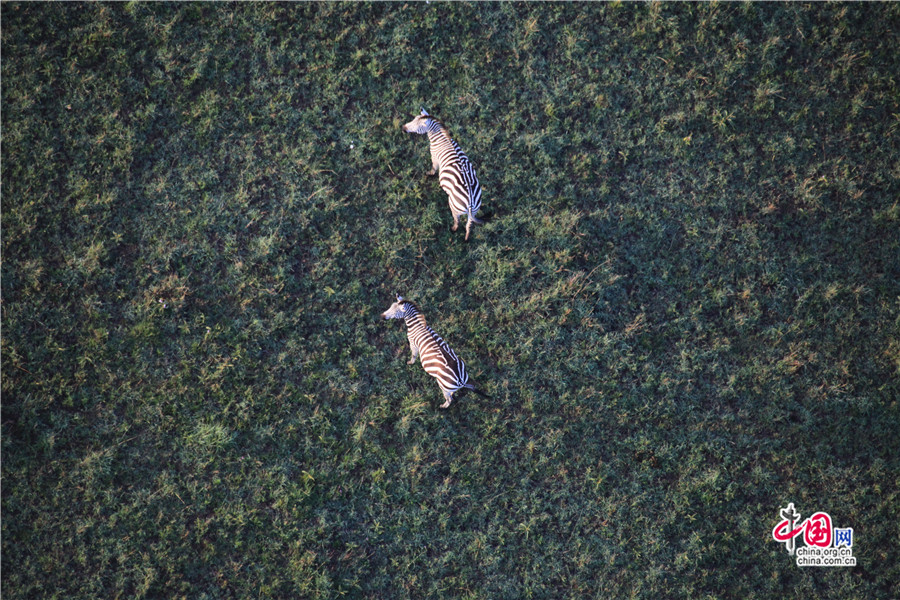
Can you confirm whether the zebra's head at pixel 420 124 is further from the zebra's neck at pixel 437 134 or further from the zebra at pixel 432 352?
the zebra at pixel 432 352

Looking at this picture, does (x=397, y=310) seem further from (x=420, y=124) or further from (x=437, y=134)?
(x=420, y=124)

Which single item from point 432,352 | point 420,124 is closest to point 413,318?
point 432,352

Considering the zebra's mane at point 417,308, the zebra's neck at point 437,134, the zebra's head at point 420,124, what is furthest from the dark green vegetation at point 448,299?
the zebra's neck at point 437,134

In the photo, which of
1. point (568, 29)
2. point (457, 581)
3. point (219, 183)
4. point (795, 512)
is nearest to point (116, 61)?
Answer: point (219, 183)

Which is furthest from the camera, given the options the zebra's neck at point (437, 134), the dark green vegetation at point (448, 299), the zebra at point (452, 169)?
the zebra's neck at point (437, 134)

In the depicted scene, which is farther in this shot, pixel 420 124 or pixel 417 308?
pixel 420 124

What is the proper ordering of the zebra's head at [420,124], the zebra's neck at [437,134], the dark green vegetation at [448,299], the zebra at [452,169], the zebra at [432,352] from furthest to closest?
the zebra's head at [420,124], the zebra's neck at [437,134], the dark green vegetation at [448,299], the zebra at [452,169], the zebra at [432,352]

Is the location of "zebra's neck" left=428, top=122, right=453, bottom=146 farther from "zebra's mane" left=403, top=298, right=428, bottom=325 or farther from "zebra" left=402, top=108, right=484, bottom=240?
"zebra's mane" left=403, top=298, right=428, bottom=325

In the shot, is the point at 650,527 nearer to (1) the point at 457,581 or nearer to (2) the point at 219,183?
(1) the point at 457,581

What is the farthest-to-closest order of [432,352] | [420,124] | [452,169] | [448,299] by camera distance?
[448,299] → [420,124] → [452,169] → [432,352]
